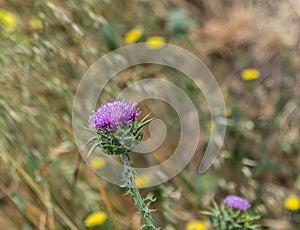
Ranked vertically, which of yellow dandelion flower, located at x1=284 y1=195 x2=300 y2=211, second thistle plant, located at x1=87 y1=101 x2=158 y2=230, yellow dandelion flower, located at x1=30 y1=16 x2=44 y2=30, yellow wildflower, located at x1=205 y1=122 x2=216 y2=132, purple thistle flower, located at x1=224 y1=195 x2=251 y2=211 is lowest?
second thistle plant, located at x1=87 y1=101 x2=158 y2=230

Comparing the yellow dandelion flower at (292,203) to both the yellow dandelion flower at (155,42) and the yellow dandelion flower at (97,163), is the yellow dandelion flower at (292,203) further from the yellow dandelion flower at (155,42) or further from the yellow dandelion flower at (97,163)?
the yellow dandelion flower at (155,42)

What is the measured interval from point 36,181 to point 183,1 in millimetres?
1508

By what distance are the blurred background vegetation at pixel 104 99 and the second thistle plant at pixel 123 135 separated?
2.22 feet

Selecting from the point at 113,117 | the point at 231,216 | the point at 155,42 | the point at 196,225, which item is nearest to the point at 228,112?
the point at 155,42

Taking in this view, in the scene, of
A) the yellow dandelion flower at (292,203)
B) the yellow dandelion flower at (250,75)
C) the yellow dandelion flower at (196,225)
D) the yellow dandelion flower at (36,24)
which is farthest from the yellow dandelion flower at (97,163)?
the yellow dandelion flower at (250,75)

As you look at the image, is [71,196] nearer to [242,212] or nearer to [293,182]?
[242,212]

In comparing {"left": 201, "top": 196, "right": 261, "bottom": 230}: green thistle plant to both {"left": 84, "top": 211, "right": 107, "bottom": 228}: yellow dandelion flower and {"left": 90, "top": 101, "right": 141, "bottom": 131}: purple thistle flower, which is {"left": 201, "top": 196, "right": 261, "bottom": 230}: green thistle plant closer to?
{"left": 90, "top": 101, "right": 141, "bottom": 131}: purple thistle flower

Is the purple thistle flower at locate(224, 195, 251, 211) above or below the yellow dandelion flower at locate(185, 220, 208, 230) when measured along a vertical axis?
below

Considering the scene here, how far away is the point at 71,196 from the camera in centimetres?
192

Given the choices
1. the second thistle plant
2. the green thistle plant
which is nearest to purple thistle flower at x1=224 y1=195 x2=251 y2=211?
the green thistle plant

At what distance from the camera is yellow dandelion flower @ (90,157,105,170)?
2052mm

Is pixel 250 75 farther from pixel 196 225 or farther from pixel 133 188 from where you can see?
pixel 133 188

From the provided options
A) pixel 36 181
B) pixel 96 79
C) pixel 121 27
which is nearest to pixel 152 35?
pixel 121 27

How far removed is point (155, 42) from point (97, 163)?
0.58 metres
